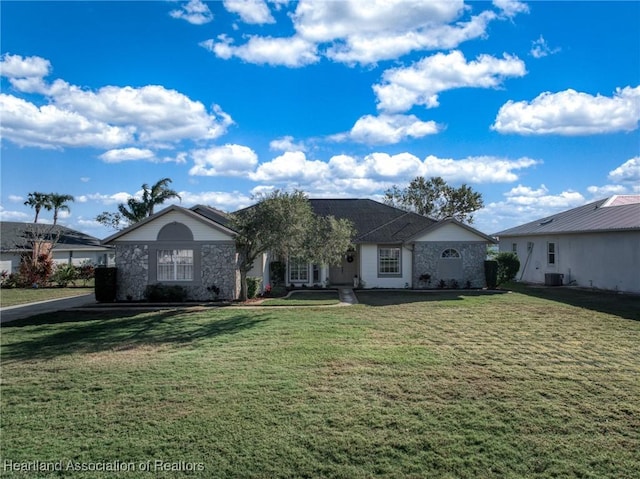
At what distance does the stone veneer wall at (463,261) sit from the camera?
2277 cm

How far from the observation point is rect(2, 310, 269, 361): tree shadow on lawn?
33.1ft

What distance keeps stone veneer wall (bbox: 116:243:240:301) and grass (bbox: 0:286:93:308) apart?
4.77 meters

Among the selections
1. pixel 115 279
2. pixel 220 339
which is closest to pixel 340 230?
pixel 220 339

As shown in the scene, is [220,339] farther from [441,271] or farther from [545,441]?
[441,271]

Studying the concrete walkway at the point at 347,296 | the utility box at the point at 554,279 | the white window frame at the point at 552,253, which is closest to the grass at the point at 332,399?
the concrete walkway at the point at 347,296

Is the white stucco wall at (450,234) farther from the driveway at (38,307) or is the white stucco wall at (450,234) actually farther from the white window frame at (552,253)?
the driveway at (38,307)

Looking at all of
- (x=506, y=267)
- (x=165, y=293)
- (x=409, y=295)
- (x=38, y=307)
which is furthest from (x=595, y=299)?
(x=38, y=307)

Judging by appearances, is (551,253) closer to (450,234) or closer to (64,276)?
(450,234)

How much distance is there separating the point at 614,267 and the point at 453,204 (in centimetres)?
2806

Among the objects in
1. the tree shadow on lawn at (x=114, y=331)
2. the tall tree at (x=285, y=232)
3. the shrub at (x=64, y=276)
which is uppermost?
the tall tree at (x=285, y=232)

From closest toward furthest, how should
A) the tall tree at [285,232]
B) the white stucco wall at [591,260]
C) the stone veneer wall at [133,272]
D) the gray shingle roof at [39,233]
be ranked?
1. the tall tree at [285,232]
2. the stone veneer wall at [133,272]
3. the white stucco wall at [591,260]
4. the gray shingle roof at [39,233]

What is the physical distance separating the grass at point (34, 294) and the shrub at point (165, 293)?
19.1 ft

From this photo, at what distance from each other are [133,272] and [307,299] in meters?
7.69

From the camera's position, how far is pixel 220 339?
35.5ft
